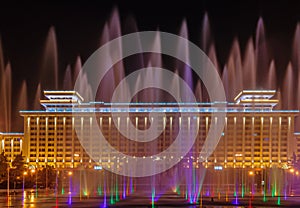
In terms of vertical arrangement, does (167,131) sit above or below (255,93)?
below

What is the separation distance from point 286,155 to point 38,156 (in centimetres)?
3529

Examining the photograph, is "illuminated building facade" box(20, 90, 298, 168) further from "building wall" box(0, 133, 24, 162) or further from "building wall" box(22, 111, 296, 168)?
"building wall" box(0, 133, 24, 162)

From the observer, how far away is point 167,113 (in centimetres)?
7412

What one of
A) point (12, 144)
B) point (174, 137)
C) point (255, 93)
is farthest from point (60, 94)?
point (255, 93)

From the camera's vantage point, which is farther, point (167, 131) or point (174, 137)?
point (167, 131)

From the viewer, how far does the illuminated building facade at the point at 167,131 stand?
74.2 meters

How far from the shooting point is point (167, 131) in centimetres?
7475

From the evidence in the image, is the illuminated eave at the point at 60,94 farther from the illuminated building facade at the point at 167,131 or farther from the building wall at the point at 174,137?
the building wall at the point at 174,137

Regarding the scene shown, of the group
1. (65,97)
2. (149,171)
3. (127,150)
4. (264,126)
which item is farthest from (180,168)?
(65,97)

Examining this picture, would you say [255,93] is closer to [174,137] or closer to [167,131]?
[174,137]

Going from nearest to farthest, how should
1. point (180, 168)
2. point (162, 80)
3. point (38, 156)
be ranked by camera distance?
point (162, 80), point (180, 168), point (38, 156)

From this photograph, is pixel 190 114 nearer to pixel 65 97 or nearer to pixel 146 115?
pixel 146 115

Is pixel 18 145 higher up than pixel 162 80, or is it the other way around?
pixel 162 80

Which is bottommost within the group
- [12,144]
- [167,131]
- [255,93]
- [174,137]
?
[12,144]
